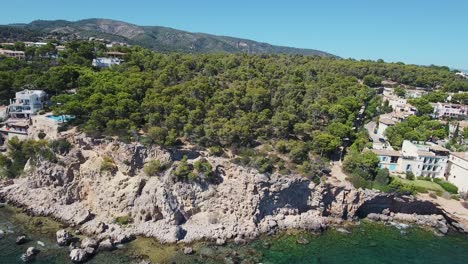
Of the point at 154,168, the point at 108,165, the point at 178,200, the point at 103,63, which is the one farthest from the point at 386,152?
the point at 103,63

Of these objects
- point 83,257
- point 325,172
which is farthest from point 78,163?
point 325,172

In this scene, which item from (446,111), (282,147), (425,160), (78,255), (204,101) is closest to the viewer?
(78,255)

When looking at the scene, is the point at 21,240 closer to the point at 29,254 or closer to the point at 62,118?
the point at 29,254

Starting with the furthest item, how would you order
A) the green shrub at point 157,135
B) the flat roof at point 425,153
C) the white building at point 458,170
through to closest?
the flat roof at point 425,153 < the white building at point 458,170 < the green shrub at point 157,135

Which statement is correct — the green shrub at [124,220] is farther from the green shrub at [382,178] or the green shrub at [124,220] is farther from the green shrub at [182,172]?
the green shrub at [382,178]

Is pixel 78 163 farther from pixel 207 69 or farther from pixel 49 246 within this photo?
pixel 207 69

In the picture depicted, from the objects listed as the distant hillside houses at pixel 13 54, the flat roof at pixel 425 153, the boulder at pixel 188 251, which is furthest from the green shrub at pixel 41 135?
the flat roof at pixel 425 153
